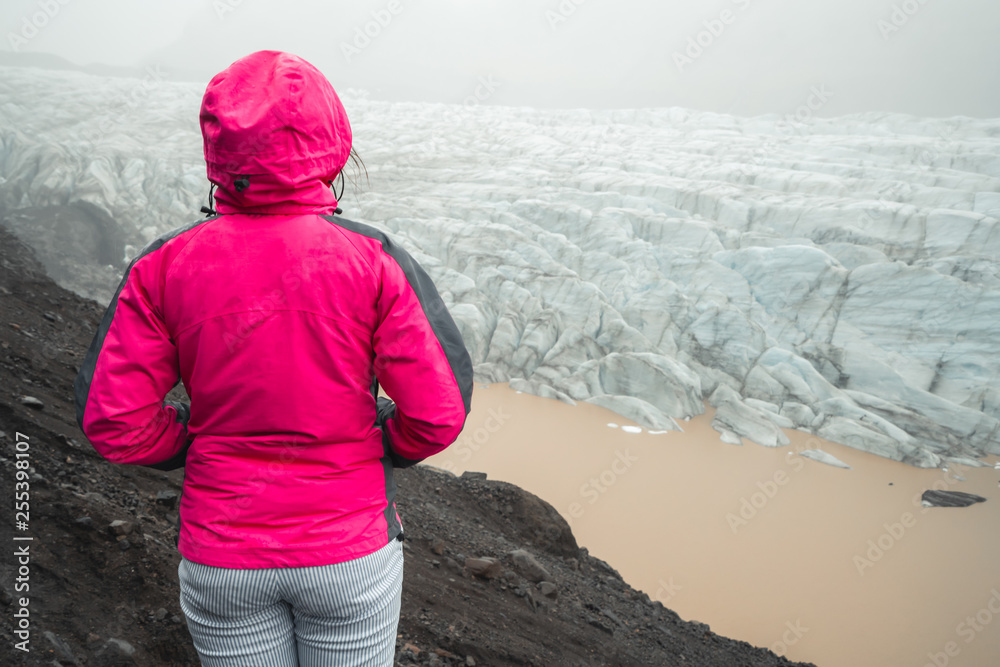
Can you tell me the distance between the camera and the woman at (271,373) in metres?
0.90

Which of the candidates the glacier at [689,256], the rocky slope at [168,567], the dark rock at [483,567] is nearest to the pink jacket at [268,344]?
the rocky slope at [168,567]

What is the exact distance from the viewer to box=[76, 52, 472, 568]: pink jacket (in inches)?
35.5

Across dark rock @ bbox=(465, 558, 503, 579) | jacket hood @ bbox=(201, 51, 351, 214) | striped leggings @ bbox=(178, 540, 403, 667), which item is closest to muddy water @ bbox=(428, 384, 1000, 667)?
dark rock @ bbox=(465, 558, 503, 579)

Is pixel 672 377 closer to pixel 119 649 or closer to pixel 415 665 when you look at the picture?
pixel 415 665

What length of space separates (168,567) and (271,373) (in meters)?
1.86

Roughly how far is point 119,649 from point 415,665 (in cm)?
111

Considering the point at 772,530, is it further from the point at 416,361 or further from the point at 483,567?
the point at 416,361

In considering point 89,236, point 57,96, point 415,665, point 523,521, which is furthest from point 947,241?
point 57,96

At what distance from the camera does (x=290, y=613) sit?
3.17 feet

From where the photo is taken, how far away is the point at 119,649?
184 cm

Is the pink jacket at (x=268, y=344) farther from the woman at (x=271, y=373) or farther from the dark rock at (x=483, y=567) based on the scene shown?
the dark rock at (x=483, y=567)

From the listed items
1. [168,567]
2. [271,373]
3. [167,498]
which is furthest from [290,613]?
[167,498]

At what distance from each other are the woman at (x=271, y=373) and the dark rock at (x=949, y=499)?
365 inches

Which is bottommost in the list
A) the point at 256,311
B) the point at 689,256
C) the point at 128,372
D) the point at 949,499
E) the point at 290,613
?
the point at 949,499
